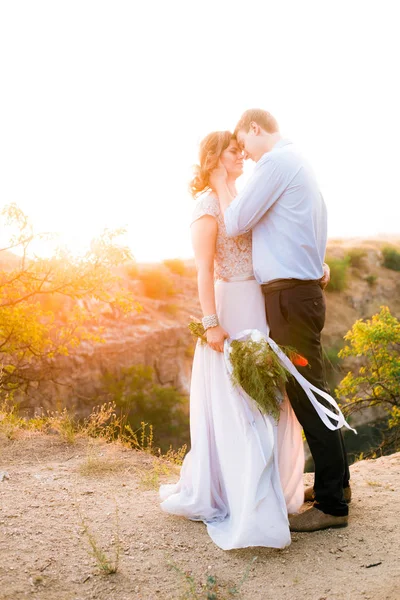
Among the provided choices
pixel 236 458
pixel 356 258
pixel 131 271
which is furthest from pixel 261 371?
pixel 356 258

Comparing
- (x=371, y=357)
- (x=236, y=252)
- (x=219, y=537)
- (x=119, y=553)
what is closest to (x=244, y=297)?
(x=236, y=252)

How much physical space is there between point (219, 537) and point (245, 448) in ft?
1.69

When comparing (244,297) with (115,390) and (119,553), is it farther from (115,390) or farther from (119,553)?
(115,390)

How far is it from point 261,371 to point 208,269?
0.68 metres

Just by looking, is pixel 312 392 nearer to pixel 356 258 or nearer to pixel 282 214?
pixel 282 214

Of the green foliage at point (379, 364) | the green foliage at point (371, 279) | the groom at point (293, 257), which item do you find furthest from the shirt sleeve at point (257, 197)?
the green foliage at point (371, 279)

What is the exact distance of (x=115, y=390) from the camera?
16.7 metres

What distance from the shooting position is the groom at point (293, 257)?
10.2ft

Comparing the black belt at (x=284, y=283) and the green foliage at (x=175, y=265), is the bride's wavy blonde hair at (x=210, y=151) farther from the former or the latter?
the green foliage at (x=175, y=265)

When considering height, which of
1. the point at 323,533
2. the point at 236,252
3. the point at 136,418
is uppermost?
the point at 236,252

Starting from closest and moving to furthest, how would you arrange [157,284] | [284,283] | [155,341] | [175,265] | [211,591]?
[211,591] → [284,283] → [155,341] → [157,284] → [175,265]

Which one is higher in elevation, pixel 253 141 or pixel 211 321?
pixel 253 141

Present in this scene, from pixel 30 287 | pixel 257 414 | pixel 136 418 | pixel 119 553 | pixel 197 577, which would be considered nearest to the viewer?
pixel 197 577

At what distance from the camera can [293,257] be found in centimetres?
312
